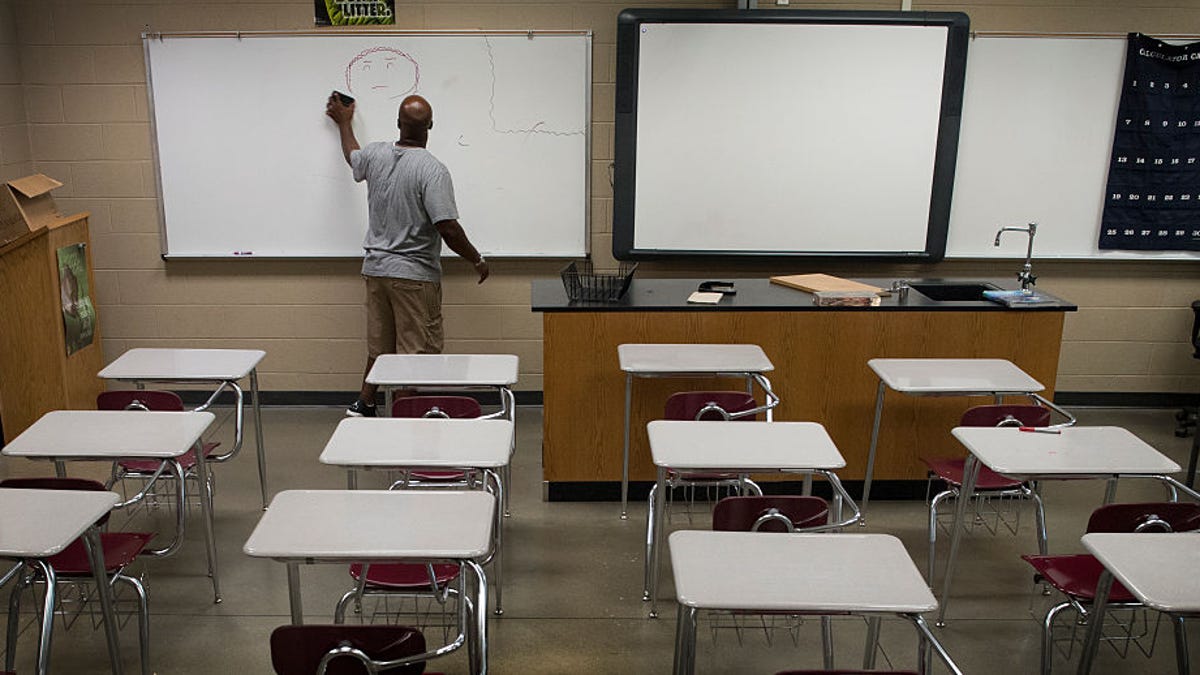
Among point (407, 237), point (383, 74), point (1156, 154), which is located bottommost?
point (407, 237)

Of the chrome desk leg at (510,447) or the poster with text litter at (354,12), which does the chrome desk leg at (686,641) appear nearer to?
the chrome desk leg at (510,447)

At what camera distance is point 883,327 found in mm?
4242

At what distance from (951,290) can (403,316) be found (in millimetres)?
2695

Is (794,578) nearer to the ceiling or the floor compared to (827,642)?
nearer to the ceiling

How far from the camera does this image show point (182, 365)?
12.4 ft

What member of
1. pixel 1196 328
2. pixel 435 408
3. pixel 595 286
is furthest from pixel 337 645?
pixel 1196 328

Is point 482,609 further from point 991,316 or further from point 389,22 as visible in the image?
point 389,22

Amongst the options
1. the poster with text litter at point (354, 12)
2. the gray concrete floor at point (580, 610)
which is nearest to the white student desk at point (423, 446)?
the gray concrete floor at point (580, 610)

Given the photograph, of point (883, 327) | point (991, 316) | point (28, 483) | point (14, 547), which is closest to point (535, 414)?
point (883, 327)

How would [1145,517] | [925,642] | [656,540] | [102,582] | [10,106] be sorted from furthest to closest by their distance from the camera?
[10,106], [656,540], [1145,517], [102,582], [925,642]

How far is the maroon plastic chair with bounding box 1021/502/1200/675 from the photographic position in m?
2.63

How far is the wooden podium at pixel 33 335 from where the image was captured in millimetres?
4297

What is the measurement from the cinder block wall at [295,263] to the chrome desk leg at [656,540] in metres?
2.34

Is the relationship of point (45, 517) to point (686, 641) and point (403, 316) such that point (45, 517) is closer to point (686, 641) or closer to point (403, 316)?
point (686, 641)
